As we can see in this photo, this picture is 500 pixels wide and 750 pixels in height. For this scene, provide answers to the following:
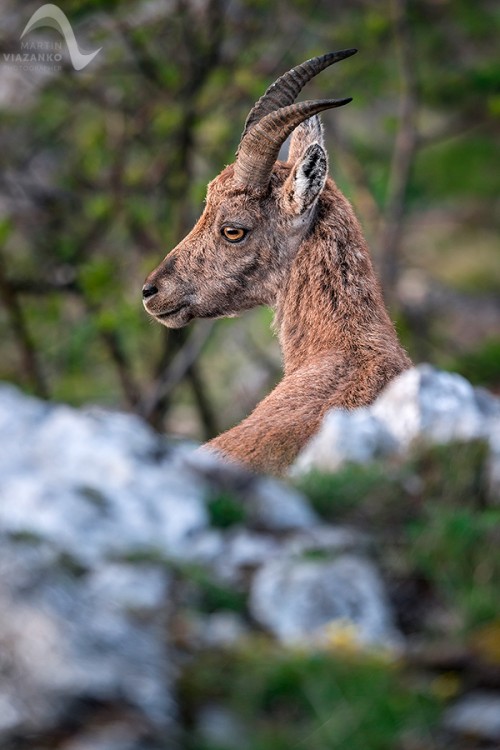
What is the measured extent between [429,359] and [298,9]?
5.84 metres

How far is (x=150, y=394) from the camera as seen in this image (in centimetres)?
1647

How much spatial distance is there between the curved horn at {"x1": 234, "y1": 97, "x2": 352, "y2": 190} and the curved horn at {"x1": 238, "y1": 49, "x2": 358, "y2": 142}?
196 mm

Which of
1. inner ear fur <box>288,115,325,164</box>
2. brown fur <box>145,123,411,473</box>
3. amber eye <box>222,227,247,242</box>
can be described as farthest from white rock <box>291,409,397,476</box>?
inner ear fur <box>288,115,325,164</box>

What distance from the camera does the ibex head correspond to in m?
8.95

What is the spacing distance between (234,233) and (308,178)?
2.57ft

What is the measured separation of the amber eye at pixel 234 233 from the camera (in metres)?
9.33

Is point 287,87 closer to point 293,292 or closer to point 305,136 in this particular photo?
point 305,136

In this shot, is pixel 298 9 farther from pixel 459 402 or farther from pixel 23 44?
pixel 459 402

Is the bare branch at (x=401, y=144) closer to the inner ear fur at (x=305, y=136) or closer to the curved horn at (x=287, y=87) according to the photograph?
the inner ear fur at (x=305, y=136)

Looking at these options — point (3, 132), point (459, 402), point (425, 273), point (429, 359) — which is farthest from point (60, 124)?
point (459, 402)

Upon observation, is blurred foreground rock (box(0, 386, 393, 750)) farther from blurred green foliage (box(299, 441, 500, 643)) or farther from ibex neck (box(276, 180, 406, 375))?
ibex neck (box(276, 180, 406, 375))

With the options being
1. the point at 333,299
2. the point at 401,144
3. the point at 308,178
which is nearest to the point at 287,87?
the point at 308,178

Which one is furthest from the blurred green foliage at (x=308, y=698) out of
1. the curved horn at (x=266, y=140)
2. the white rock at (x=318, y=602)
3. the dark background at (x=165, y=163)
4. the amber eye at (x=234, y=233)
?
the dark background at (x=165, y=163)

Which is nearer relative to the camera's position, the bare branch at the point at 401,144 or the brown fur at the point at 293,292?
the brown fur at the point at 293,292
